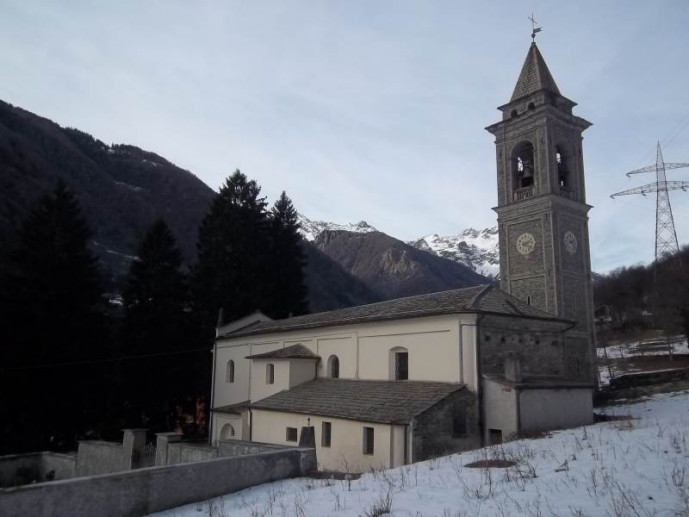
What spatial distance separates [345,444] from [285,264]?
27.5 metres

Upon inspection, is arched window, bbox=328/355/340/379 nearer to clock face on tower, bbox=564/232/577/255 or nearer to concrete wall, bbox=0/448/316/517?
concrete wall, bbox=0/448/316/517

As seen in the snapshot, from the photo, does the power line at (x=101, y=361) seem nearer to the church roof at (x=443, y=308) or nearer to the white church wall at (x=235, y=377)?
the white church wall at (x=235, y=377)

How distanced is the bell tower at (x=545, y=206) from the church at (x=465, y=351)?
76mm

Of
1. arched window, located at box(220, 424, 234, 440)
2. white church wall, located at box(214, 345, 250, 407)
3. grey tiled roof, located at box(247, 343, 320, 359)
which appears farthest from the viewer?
white church wall, located at box(214, 345, 250, 407)

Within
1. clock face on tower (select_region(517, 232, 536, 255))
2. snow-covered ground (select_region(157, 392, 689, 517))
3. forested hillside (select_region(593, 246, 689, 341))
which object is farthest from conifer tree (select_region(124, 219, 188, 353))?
forested hillside (select_region(593, 246, 689, 341))

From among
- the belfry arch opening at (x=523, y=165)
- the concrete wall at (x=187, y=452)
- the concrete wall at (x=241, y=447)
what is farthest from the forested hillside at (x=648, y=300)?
the concrete wall at (x=241, y=447)

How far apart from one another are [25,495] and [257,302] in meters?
32.2

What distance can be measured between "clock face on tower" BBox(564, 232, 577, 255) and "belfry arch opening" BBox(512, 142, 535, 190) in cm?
391

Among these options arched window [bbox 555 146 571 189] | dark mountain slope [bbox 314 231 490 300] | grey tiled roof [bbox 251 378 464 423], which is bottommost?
grey tiled roof [bbox 251 378 464 423]

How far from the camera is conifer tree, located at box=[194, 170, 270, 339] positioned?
40.0 m

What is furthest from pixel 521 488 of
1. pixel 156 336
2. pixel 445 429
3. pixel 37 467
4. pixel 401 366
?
pixel 156 336

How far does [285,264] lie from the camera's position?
45594 millimetres

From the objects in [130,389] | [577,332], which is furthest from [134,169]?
[577,332]

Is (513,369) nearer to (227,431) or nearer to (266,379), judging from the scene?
(266,379)
